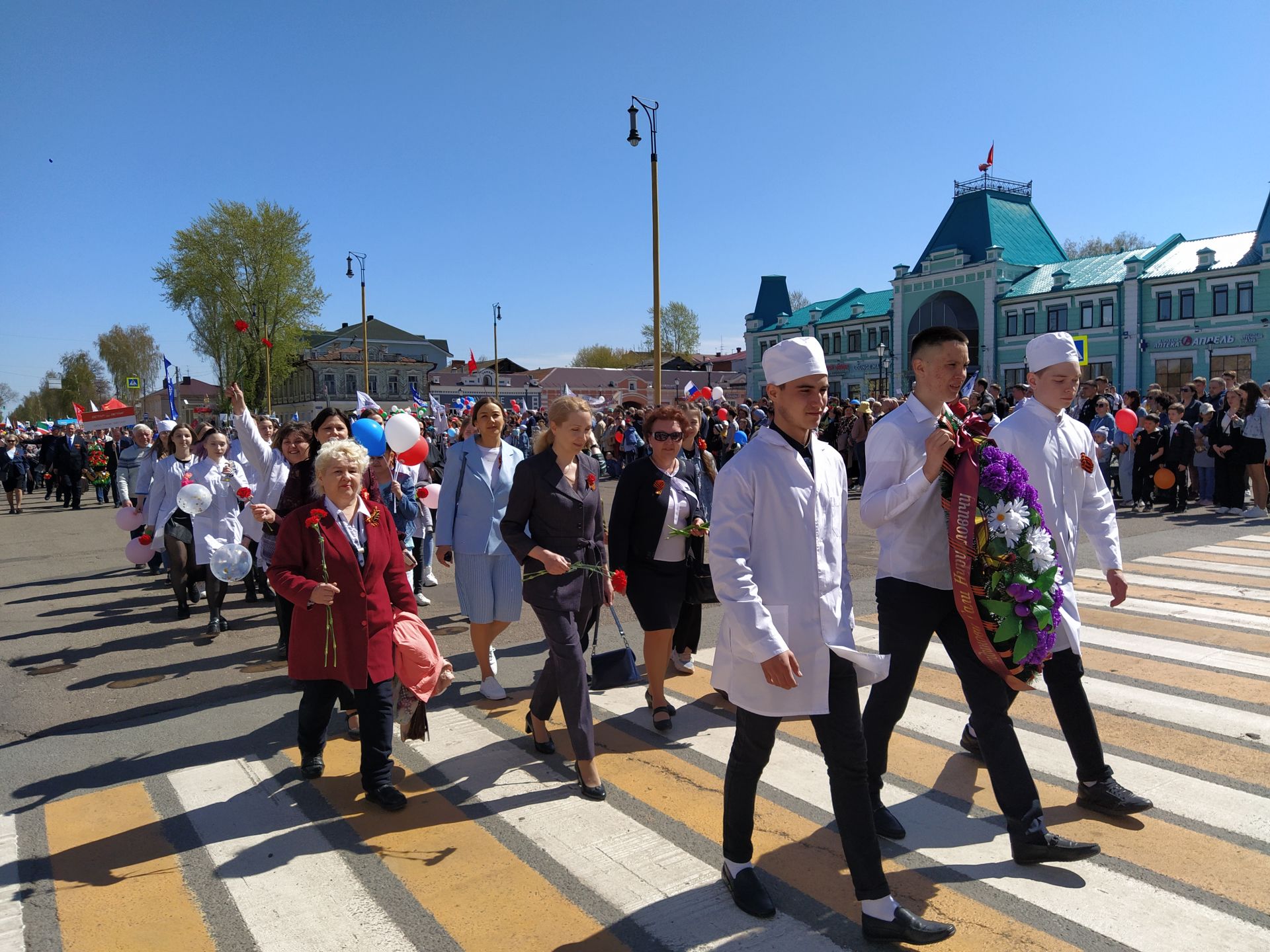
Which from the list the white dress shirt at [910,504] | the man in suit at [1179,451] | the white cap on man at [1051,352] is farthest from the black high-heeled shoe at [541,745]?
the man in suit at [1179,451]

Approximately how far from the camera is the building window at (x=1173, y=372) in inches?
1777

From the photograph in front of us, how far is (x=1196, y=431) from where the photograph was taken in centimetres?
1457

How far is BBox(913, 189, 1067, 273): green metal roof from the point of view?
56281mm

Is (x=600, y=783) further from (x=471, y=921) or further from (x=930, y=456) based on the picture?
(x=930, y=456)

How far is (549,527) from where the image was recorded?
4637 millimetres

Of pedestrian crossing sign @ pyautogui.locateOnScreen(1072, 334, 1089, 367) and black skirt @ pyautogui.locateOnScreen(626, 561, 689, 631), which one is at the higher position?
pedestrian crossing sign @ pyautogui.locateOnScreen(1072, 334, 1089, 367)

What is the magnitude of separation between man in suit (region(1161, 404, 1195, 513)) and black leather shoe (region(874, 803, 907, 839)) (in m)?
13.3

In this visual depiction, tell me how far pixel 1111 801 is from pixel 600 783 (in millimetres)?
2352

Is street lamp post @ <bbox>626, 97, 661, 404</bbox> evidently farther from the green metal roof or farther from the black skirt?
the green metal roof

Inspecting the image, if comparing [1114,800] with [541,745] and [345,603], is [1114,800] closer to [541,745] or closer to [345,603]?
[541,745]

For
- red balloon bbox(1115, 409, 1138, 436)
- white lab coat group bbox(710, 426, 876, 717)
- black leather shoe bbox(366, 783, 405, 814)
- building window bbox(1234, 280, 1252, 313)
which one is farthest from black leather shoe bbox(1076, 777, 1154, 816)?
building window bbox(1234, 280, 1252, 313)

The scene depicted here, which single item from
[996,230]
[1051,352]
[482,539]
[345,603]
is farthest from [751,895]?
[996,230]

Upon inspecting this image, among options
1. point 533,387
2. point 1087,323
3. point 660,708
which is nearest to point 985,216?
point 1087,323

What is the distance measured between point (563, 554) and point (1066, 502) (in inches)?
97.2
